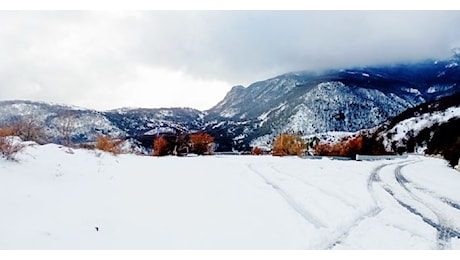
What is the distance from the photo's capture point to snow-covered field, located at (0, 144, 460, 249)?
7.48 meters

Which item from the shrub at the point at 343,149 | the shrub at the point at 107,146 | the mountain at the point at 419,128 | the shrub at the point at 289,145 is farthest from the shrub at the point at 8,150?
the mountain at the point at 419,128

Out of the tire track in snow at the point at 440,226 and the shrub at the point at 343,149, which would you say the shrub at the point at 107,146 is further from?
the shrub at the point at 343,149

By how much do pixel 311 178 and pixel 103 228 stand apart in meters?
12.7

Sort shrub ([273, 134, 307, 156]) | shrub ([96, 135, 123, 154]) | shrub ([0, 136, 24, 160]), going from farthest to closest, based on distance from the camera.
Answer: shrub ([273, 134, 307, 156]), shrub ([96, 135, 123, 154]), shrub ([0, 136, 24, 160])

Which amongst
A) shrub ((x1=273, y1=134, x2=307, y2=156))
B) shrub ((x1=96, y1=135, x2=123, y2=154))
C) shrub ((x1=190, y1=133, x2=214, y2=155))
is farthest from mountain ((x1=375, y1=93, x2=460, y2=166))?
shrub ((x1=96, y1=135, x2=123, y2=154))

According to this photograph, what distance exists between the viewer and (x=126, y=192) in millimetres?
11188

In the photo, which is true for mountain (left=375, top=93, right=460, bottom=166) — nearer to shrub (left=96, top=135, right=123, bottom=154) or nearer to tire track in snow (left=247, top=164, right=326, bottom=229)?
shrub (left=96, top=135, right=123, bottom=154)

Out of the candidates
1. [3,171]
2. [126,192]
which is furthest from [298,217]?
[3,171]

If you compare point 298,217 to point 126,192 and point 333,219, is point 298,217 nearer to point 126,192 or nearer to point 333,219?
point 333,219

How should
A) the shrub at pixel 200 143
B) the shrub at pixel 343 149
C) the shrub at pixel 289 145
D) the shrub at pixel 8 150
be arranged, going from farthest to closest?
the shrub at pixel 343 149 → the shrub at pixel 289 145 → the shrub at pixel 200 143 → the shrub at pixel 8 150

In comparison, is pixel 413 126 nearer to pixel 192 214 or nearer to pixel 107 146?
pixel 107 146

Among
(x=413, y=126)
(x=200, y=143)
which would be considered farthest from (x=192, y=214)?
(x=413, y=126)

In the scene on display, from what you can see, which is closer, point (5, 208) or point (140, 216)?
point (5, 208)

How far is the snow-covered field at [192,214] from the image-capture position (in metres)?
7.48
